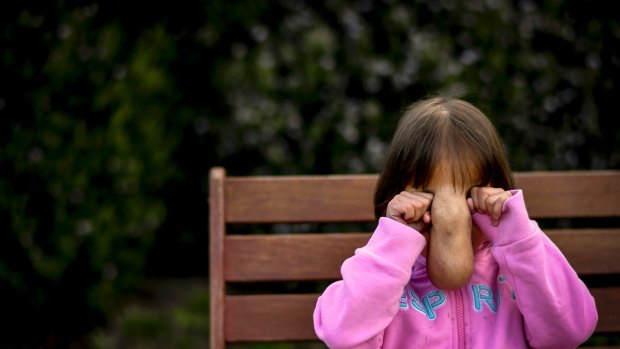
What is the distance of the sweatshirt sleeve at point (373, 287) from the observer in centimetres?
177

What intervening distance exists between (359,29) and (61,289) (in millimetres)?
1660

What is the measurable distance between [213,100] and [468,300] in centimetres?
202

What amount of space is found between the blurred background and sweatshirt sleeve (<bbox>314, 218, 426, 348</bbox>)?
1532 mm

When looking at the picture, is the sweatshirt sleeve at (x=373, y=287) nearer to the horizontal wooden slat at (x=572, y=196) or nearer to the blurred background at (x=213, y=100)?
the horizontal wooden slat at (x=572, y=196)

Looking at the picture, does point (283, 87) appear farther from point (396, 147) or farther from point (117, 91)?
point (396, 147)

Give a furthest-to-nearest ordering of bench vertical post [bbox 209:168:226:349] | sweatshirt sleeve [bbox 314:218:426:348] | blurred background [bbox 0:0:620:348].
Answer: blurred background [bbox 0:0:620:348] < bench vertical post [bbox 209:168:226:349] < sweatshirt sleeve [bbox 314:218:426:348]

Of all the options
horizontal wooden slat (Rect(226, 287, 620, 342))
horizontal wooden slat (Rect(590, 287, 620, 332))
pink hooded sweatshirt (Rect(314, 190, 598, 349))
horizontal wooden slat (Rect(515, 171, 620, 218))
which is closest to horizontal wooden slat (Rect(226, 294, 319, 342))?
horizontal wooden slat (Rect(226, 287, 620, 342))

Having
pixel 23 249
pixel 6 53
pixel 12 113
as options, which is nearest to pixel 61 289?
pixel 23 249

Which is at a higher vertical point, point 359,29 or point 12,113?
point 359,29

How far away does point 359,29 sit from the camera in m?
3.43

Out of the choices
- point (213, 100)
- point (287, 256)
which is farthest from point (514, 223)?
point (213, 100)

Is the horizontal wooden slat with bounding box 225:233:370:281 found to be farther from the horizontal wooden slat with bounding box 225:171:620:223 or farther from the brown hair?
the brown hair

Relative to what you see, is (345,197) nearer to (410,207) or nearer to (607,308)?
(410,207)

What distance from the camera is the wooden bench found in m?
2.33
